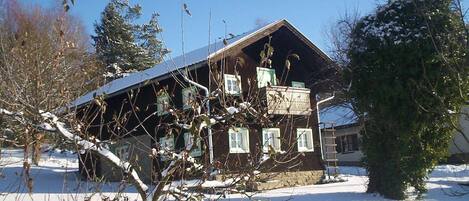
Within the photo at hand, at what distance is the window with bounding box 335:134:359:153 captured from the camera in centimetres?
3719

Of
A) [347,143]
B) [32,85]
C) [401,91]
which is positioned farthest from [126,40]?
[32,85]

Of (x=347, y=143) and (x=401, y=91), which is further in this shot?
(x=347, y=143)

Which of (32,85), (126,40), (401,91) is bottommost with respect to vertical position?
(32,85)

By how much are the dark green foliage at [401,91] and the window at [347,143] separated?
21.2 metres

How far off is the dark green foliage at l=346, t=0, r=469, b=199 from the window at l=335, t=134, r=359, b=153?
21154mm

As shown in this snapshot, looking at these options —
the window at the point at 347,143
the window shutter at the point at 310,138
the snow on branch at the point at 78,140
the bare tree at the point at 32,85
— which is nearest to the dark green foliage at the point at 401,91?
the window shutter at the point at 310,138

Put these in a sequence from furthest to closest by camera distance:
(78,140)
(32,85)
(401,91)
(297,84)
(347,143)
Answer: (347,143)
(297,84)
(401,91)
(32,85)
(78,140)

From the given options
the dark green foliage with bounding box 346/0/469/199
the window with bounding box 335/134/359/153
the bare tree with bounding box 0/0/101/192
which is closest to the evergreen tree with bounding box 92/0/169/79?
the window with bounding box 335/134/359/153

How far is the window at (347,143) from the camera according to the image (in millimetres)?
37188

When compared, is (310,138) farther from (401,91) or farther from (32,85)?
(32,85)

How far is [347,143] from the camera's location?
124ft

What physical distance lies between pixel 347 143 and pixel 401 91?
2311cm

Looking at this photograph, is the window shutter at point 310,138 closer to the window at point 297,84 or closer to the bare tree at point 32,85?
the window at point 297,84

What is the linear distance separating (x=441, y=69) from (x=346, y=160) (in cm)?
2357
